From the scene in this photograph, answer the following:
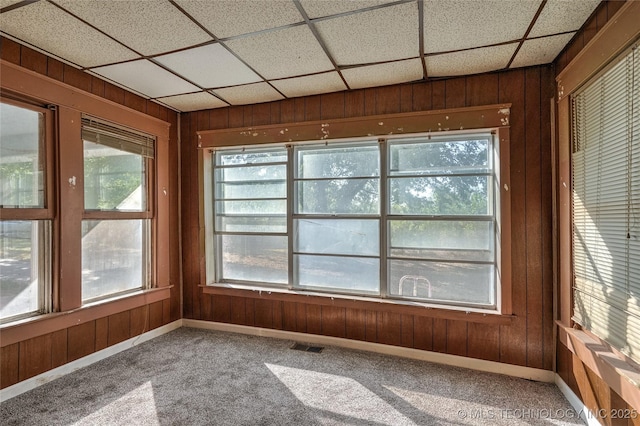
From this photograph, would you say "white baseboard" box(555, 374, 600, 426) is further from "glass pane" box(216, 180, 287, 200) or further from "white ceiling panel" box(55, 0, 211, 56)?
"white ceiling panel" box(55, 0, 211, 56)

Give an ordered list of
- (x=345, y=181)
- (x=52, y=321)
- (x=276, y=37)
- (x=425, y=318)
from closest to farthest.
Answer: (x=276, y=37)
(x=52, y=321)
(x=425, y=318)
(x=345, y=181)

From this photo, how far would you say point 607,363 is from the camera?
5.63 feet

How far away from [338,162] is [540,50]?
6.04 feet

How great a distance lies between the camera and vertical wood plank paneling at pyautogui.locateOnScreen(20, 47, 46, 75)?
232 centimetres

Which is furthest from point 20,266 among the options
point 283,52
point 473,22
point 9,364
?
point 473,22

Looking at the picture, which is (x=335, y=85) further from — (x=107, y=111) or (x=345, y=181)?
(x=107, y=111)

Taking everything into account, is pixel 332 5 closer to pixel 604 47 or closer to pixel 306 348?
pixel 604 47

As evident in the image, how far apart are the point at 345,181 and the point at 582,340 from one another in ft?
7.17

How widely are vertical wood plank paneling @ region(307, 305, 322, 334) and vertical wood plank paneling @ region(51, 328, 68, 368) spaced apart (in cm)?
211

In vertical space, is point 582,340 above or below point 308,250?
below

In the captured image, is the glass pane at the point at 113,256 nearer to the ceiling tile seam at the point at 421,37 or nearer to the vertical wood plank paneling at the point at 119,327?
the vertical wood plank paneling at the point at 119,327

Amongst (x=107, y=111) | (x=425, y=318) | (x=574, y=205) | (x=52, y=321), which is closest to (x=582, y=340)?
(x=574, y=205)

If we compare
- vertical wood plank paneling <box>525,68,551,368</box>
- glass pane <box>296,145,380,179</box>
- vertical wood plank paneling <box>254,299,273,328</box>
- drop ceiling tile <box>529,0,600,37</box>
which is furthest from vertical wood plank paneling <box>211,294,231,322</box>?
drop ceiling tile <box>529,0,600,37</box>

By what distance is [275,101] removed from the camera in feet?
11.2
